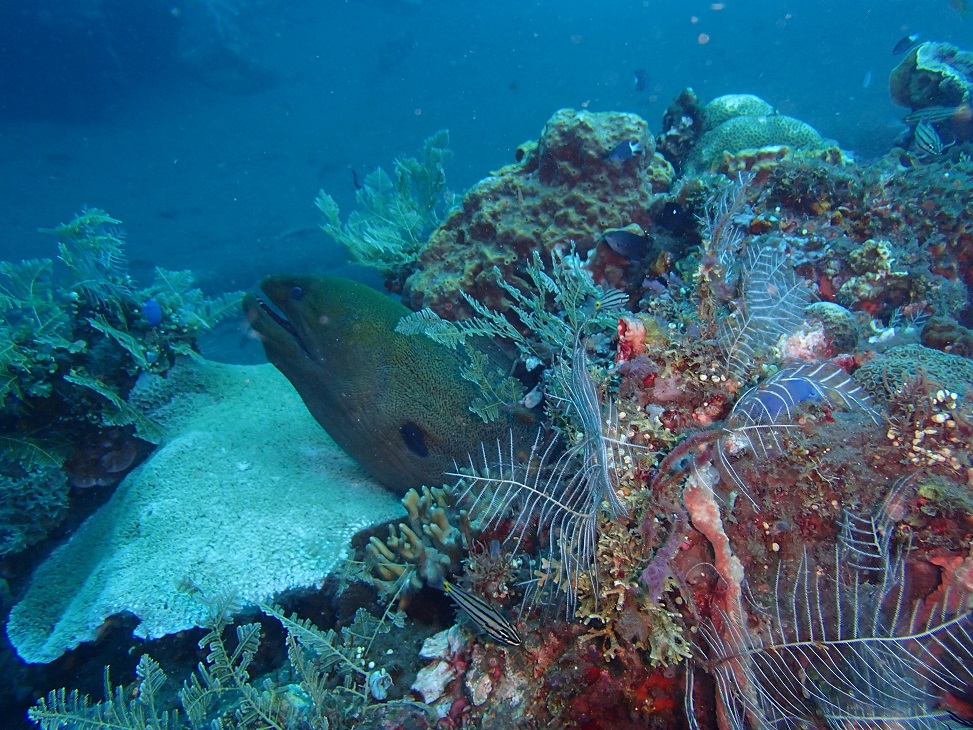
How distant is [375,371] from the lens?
4051 millimetres

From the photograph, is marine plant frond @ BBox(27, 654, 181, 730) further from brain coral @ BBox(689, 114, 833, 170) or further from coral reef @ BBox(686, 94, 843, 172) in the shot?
brain coral @ BBox(689, 114, 833, 170)

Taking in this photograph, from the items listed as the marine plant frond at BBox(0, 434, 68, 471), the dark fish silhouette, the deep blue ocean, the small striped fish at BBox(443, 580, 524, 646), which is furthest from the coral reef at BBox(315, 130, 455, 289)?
the dark fish silhouette

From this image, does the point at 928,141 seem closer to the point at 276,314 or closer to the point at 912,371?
the point at 912,371

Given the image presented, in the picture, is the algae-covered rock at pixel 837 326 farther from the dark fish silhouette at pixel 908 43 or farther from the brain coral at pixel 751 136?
the dark fish silhouette at pixel 908 43

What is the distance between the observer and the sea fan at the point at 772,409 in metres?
2.12

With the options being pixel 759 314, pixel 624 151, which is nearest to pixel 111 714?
pixel 759 314

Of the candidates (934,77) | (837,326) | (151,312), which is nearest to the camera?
(837,326)

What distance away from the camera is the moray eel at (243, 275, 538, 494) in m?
4.00

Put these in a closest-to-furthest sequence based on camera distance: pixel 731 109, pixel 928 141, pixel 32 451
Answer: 1. pixel 32 451
2. pixel 928 141
3. pixel 731 109

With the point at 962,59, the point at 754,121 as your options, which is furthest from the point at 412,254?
the point at 962,59

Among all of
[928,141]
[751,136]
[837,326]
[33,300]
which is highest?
[928,141]

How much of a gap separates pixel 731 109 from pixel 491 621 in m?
8.21

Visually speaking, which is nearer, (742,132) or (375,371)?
(375,371)

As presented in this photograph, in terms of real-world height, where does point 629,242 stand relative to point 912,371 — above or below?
above
